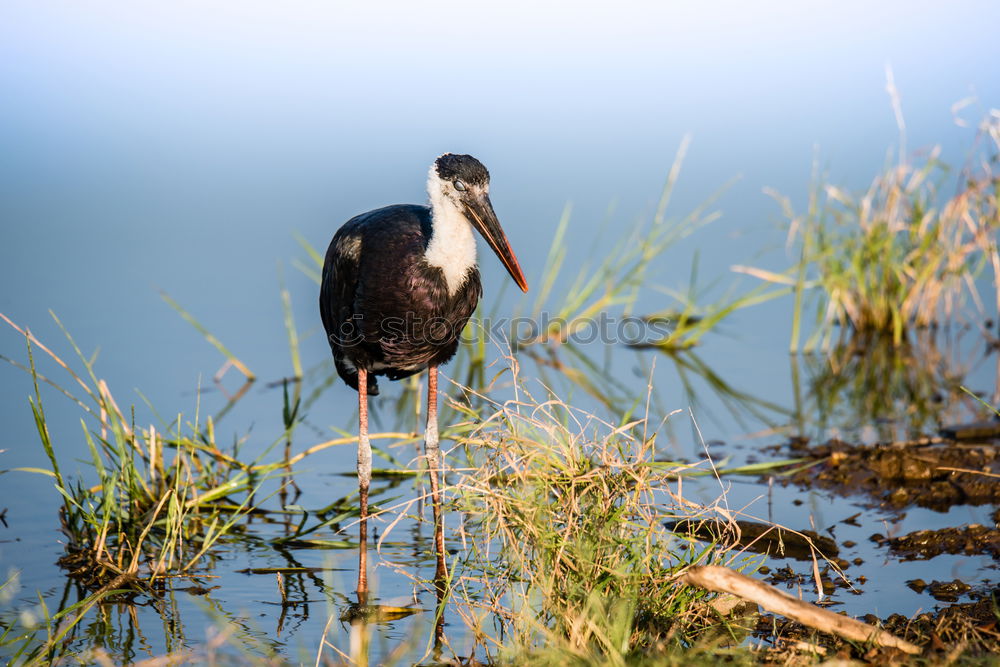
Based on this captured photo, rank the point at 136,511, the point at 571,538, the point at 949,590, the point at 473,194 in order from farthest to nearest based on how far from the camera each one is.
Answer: the point at 473,194, the point at 136,511, the point at 949,590, the point at 571,538

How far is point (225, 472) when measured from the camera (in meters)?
5.82

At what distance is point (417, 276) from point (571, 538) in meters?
1.75

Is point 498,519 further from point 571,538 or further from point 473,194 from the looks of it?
point 473,194

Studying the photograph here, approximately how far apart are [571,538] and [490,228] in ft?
5.91

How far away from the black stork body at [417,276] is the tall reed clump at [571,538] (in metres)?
1.07

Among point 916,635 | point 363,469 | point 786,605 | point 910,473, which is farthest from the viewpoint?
point 910,473

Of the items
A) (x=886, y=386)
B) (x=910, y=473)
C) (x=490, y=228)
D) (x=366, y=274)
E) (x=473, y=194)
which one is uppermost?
(x=473, y=194)

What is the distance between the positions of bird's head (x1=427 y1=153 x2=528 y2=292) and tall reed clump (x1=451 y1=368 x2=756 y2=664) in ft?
4.29

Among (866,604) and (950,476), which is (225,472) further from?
(950,476)

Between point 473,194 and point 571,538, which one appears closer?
point 571,538

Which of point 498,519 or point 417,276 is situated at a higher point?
point 417,276

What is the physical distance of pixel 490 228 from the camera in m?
4.90

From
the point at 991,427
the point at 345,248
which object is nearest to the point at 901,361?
the point at 991,427

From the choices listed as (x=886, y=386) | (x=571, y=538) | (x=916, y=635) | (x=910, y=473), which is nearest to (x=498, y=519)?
(x=571, y=538)
